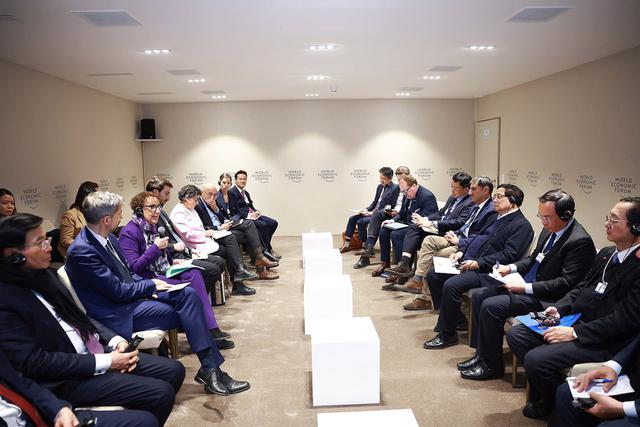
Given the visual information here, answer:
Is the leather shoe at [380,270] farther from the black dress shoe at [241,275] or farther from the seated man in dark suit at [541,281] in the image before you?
the seated man in dark suit at [541,281]

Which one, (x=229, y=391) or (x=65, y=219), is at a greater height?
(x=65, y=219)

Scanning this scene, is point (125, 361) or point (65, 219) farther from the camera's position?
point (65, 219)

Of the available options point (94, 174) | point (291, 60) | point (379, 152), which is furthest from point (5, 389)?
point (379, 152)

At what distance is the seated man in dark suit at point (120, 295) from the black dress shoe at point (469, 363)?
1561 mm

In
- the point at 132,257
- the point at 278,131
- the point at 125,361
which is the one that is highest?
the point at 278,131

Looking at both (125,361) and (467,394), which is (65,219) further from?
(467,394)

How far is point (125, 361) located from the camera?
225 centimetres

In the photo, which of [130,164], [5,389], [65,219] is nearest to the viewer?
[5,389]

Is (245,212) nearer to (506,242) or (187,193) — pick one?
(187,193)

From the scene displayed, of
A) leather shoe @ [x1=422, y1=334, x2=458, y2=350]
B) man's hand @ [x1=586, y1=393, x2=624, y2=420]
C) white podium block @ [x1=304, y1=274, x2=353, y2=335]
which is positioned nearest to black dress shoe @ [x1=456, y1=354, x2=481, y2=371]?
leather shoe @ [x1=422, y1=334, x2=458, y2=350]

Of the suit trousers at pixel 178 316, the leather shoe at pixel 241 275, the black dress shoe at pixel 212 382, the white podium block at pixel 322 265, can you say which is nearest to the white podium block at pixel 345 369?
the black dress shoe at pixel 212 382

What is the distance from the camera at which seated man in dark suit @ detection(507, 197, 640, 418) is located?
2348 millimetres

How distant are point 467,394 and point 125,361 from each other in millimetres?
2161

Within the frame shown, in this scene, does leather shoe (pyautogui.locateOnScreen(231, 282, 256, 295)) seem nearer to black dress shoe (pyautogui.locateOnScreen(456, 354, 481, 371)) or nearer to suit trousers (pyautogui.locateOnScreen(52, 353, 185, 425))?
black dress shoe (pyautogui.locateOnScreen(456, 354, 481, 371))
